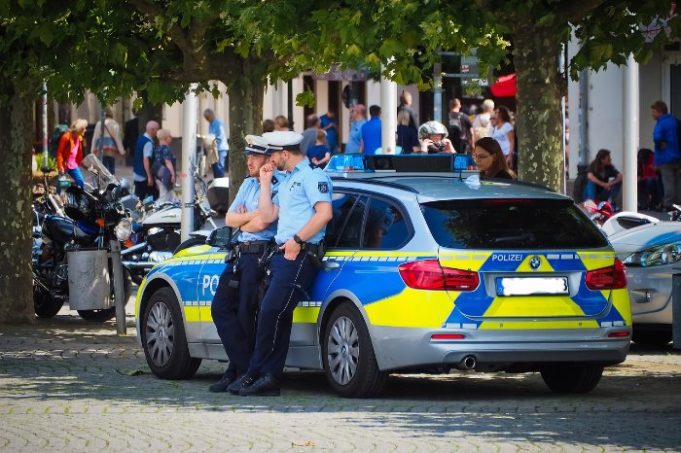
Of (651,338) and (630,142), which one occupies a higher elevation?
(630,142)

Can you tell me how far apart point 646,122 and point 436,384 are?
24.3 m

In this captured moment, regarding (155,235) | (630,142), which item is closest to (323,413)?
(155,235)

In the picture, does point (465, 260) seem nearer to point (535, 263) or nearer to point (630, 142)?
point (535, 263)

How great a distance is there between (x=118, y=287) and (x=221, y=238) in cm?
509

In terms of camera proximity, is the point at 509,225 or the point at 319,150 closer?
the point at 509,225

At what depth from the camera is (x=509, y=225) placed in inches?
464

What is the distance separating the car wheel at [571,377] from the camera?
12305mm

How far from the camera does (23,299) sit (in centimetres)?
1828

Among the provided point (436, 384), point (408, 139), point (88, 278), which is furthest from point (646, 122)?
point (436, 384)

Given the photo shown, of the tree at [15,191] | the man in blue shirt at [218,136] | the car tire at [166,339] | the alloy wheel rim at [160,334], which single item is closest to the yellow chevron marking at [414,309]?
the car tire at [166,339]

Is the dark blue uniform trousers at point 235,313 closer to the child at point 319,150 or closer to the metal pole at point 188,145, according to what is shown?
the metal pole at point 188,145

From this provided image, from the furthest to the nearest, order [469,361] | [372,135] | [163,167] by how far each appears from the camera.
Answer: [163,167] → [372,135] → [469,361]

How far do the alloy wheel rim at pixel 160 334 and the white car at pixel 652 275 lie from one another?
409 centimetres

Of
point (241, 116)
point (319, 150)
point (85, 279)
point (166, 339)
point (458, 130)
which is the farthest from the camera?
point (458, 130)
